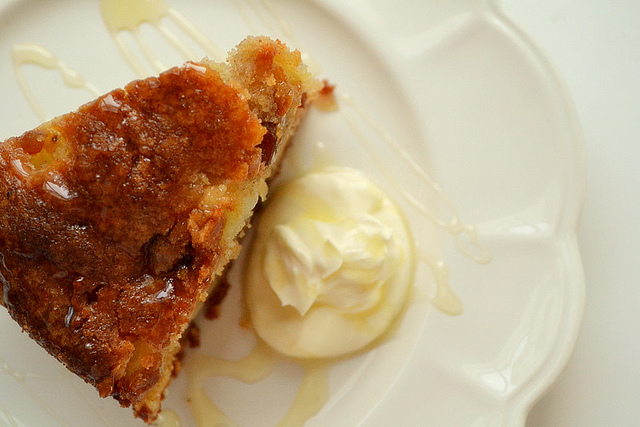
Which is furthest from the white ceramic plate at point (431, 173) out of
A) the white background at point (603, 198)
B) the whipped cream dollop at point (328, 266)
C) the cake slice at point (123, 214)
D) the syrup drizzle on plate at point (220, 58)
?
the cake slice at point (123, 214)

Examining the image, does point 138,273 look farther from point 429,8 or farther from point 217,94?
point 429,8

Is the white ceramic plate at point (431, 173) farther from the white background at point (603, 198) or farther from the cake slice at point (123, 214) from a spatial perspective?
the cake slice at point (123, 214)

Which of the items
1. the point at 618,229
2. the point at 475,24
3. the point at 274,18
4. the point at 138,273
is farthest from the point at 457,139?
the point at 138,273

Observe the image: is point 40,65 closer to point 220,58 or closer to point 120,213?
point 220,58

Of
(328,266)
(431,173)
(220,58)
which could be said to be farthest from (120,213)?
(431,173)

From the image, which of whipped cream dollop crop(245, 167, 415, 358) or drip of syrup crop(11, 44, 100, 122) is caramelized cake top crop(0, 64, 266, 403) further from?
drip of syrup crop(11, 44, 100, 122)

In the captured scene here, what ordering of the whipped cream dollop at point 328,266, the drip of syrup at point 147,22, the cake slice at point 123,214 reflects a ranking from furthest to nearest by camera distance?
1. the drip of syrup at point 147,22
2. the whipped cream dollop at point 328,266
3. the cake slice at point 123,214

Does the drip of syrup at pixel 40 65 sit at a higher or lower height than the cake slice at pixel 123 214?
higher
